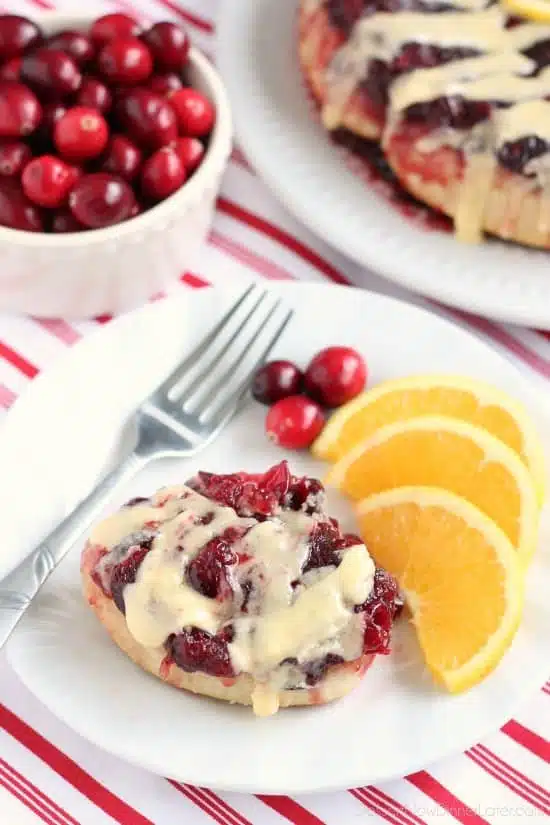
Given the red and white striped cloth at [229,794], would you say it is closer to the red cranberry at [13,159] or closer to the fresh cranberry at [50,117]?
the red cranberry at [13,159]

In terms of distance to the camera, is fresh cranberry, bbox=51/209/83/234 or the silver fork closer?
the silver fork

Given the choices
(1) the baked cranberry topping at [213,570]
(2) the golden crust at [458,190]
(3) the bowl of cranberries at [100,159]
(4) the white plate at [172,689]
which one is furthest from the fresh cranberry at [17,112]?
(1) the baked cranberry topping at [213,570]

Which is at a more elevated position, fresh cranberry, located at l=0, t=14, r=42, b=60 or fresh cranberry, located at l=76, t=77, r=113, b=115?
fresh cranberry, located at l=0, t=14, r=42, b=60

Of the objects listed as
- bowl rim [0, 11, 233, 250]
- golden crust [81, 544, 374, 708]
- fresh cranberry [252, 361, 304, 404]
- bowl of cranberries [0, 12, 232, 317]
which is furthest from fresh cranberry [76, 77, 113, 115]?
Answer: golden crust [81, 544, 374, 708]

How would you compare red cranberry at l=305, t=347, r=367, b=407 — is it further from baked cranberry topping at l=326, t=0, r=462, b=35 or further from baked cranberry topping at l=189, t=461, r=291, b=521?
baked cranberry topping at l=326, t=0, r=462, b=35

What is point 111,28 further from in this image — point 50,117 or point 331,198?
point 331,198

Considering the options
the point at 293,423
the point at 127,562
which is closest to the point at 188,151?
the point at 293,423
